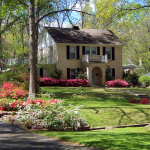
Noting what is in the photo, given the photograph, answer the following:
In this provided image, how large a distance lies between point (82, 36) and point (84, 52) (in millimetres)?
2571

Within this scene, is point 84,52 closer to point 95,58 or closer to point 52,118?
point 95,58

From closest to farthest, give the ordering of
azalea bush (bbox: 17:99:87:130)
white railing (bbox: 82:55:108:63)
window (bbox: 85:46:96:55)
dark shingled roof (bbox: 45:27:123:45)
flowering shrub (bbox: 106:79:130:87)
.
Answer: azalea bush (bbox: 17:99:87:130), flowering shrub (bbox: 106:79:130:87), white railing (bbox: 82:55:108:63), dark shingled roof (bbox: 45:27:123:45), window (bbox: 85:46:96:55)

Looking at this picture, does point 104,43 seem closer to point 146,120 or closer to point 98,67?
point 98,67

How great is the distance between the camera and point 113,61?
3272 centimetres

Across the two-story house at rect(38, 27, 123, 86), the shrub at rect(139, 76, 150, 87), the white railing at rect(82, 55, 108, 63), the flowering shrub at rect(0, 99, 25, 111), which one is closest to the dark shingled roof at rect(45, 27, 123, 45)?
the two-story house at rect(38, 27, 123, 86)

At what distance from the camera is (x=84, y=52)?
3122 cm

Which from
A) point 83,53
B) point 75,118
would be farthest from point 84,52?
point 75,118

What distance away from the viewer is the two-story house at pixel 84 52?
3000cm

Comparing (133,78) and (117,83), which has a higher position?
(133,78)

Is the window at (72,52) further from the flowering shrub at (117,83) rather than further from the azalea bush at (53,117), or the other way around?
the azalea bush at (53,117)

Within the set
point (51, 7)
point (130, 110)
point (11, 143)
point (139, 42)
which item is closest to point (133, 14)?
point (51, 7)

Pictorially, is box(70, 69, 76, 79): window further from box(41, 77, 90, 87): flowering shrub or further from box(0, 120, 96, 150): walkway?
box(0, 120, 96, 150): walkway

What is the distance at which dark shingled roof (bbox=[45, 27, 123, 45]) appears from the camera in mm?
30609

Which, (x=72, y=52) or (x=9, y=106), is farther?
(x=72, y=52)
